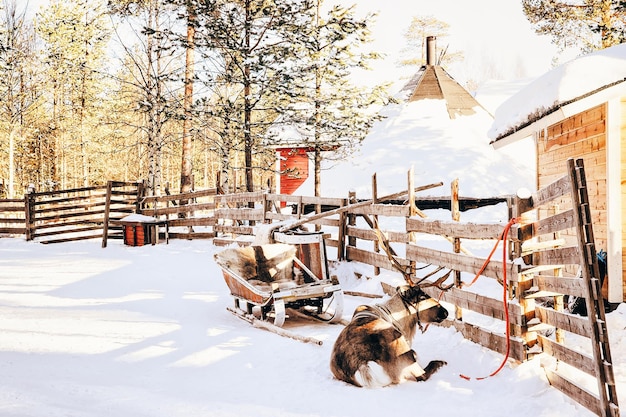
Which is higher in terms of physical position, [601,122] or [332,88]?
[332,88]

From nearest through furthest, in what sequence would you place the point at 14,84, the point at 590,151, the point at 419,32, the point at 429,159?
the point at 590,151 < the point at 429,159 < the point at 14,84 < the point at 419,32

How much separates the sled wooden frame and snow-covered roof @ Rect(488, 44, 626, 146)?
3067mm

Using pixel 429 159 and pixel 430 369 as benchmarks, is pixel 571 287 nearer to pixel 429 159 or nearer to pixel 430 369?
pixel 430 369

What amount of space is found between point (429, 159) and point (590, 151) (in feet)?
47.4

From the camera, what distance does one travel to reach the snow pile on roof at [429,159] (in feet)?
68.6

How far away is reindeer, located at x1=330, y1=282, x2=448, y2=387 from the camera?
13.9 feet

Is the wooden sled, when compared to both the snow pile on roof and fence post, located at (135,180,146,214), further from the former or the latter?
the snow pile on roof

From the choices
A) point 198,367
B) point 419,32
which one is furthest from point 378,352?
point 419,32

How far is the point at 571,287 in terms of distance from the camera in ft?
12.6

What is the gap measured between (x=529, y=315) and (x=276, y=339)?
8.81ft

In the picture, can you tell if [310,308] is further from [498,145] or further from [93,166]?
[93,166]

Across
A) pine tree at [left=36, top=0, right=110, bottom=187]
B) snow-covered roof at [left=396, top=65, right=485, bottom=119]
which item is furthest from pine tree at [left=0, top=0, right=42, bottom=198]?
snow-covered roof at [left=396, top=65, right=485, bottom=119]

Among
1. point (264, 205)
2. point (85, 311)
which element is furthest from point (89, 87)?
point (85, 311)

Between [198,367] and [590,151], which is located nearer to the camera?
[198,367]
